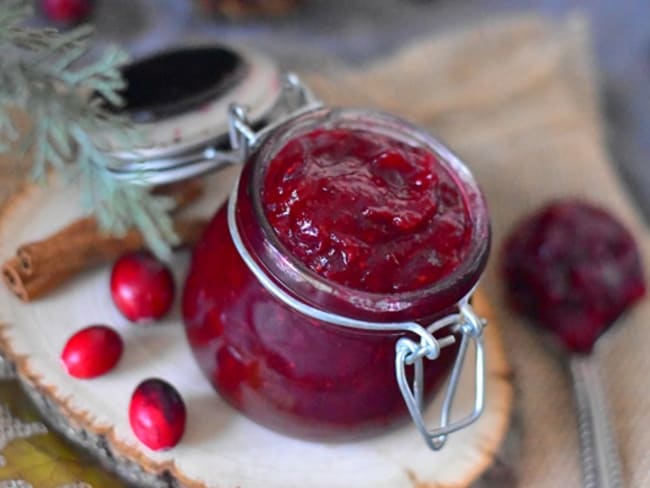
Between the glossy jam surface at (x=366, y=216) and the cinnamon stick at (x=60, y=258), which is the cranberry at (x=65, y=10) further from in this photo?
the glossy jam surface at (x=366, y=216)

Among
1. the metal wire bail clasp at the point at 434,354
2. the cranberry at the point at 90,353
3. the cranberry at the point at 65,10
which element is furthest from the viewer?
the cranberry at the point at 65,10

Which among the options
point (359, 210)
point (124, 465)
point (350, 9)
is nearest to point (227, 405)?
point (124, 465)

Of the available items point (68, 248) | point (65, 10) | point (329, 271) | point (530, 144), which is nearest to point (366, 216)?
point (329, 271)

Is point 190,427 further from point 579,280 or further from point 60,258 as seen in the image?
point 579,280

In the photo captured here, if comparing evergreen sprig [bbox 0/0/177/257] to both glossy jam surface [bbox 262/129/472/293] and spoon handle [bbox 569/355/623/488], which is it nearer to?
glossy jam surface [bbox 262/129/472/293]

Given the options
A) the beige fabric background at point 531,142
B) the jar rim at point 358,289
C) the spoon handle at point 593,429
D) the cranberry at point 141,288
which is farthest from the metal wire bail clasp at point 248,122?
the spoon handle at point 593,429

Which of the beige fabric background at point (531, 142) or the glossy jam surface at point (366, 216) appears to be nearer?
the glossy jam surface at point (366, 216)
